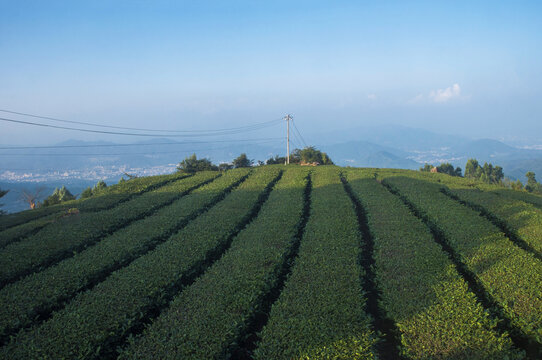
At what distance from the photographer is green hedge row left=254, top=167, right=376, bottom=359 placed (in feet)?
22.9

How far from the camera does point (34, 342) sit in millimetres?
7664

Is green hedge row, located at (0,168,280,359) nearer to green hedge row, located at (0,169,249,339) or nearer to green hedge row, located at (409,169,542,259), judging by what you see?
green hedge row, located at (0,169,249,339)

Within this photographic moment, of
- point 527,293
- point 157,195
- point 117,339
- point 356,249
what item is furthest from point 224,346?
point 157,195

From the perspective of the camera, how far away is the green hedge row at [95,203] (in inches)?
818

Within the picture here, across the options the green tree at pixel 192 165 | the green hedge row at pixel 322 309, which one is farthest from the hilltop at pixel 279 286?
the green tree at pixel 192 165

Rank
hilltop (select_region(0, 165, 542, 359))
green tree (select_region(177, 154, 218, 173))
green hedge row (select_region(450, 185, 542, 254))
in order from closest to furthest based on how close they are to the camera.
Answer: hilltop (select_region(0, 165, 542, 359))
green hedge row (select_region(450, 185, 542, 254))
green tree (select_region(177, 154, 218, 173))

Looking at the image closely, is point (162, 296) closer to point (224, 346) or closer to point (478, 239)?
point (224, 346)

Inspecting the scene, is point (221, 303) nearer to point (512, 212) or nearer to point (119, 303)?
point (119, 303)

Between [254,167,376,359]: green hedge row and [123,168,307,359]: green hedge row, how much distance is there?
2.47 ft

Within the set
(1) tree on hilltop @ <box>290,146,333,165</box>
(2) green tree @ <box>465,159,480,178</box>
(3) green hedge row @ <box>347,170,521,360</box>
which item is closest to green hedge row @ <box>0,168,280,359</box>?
(3) green hedge row @ <box>347,170,521,360</box>

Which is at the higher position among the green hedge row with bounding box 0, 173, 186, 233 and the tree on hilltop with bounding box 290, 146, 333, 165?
the tree on hilltop with bounding box 290, 146, 333, 165

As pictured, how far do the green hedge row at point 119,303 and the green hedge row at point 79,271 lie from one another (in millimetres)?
820

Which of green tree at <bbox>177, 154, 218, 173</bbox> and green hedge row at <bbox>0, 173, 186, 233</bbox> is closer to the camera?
green hedge row at <bbox>0, 173, 186, 233</bbox>

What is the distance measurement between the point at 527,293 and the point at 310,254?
6.64 m
